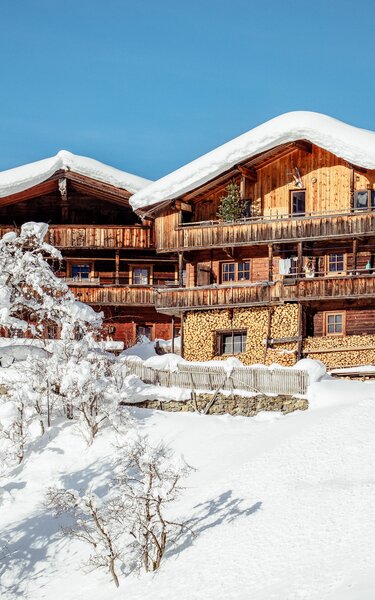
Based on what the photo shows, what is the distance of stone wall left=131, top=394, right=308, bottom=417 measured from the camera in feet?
101

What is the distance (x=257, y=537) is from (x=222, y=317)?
18249mm

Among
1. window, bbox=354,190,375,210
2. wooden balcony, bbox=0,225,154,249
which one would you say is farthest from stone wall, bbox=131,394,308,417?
wooden balcony, bbox=0,225,154,249

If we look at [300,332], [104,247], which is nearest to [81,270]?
[104,247]

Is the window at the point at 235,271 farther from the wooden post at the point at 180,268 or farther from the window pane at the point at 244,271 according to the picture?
the wooden post at the point at 180,268

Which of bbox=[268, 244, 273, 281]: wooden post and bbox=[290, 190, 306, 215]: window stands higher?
bbox=[290, 190, 306, 215]: window

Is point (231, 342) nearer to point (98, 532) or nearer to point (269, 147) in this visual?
point (269, 147)

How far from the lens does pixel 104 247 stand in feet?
145

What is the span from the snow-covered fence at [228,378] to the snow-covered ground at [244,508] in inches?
27.8

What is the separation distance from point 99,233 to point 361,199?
12.1 m

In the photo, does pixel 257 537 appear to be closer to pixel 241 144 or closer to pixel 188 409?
pixel 188 409

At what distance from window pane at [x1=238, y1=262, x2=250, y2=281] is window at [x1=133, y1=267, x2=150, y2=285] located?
6.33 m

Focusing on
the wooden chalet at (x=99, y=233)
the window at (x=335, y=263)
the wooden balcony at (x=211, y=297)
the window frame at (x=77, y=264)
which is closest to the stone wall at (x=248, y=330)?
the wooden balcony at (x=211, y=297)

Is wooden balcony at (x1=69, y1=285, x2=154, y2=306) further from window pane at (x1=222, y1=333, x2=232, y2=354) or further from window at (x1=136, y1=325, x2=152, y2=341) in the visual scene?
window pane at (x1=222, y1=333, x2=232, y2=354)

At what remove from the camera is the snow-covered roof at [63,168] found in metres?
43.9
